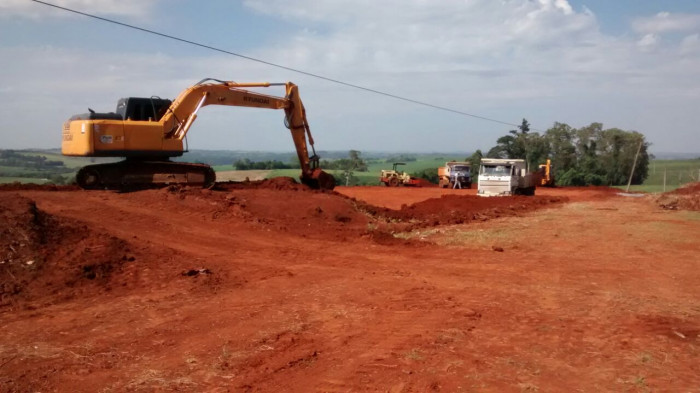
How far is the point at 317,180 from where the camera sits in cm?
2381

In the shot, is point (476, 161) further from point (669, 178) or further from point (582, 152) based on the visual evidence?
point (669, 178)

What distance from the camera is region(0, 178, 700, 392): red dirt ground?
636 cm

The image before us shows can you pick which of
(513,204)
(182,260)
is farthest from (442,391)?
(513,204)

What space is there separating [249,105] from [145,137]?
15.0ft

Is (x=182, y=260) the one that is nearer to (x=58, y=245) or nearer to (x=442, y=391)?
(x=58, y=245)

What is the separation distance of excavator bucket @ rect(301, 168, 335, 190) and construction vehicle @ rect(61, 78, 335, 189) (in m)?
3.98

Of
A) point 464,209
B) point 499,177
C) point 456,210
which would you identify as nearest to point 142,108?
point 456,210

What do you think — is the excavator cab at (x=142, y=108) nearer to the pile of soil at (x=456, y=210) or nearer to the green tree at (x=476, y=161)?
the pile of soil at (x=456, y=210)

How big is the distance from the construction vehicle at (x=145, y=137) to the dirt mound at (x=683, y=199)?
62.4 feet

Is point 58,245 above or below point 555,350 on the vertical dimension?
above

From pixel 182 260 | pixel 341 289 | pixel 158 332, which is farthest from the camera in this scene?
pixel 182 260

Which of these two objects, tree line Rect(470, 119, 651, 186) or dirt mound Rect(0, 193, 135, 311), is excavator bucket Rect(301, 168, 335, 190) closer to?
dirt mound Rect(0, 193, 135, 311)

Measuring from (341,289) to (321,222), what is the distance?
7910mm

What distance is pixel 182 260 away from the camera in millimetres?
11555
